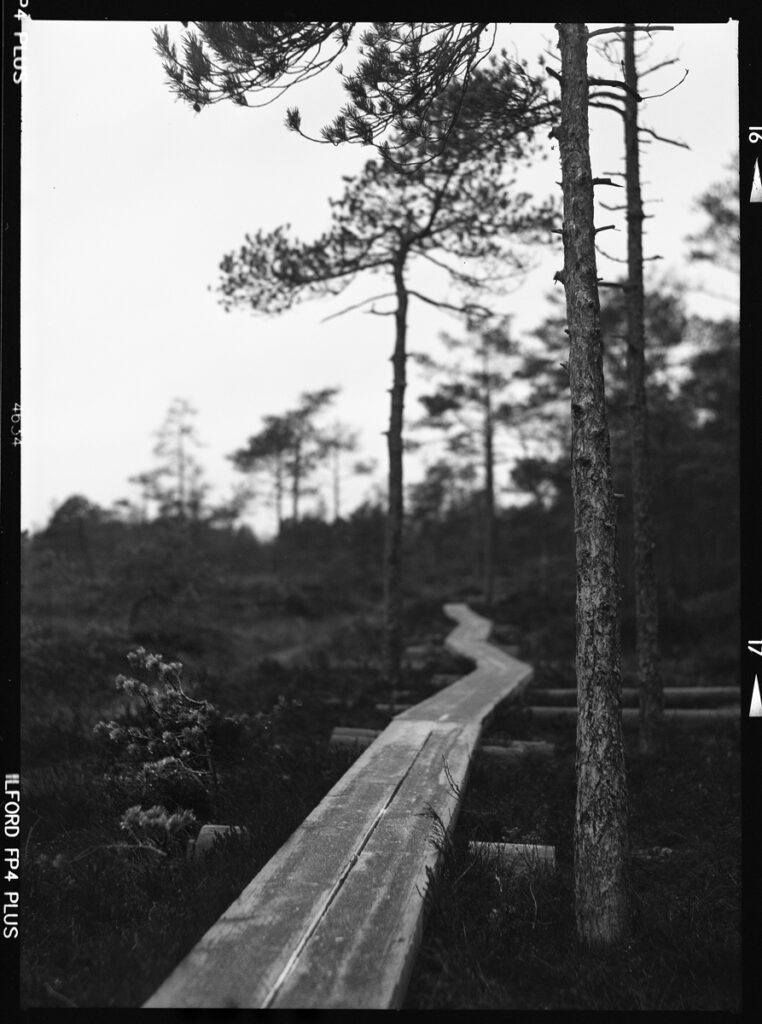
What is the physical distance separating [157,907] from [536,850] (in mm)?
2275

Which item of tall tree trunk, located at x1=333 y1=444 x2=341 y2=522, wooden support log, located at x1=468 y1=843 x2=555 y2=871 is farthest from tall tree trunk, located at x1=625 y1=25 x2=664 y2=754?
tall tree trunk, located at x1=333 y1=444 x2=341 y2=522

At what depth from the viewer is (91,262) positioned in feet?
18.5

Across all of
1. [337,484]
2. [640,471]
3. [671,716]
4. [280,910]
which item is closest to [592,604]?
[280,910]

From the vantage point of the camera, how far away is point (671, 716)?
32.5 feet

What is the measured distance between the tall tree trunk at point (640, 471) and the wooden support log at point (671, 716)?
5.09 ft

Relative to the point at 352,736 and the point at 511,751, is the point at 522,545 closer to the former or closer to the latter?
the point at 511,751

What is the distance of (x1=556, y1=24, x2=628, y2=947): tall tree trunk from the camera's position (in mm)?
4129

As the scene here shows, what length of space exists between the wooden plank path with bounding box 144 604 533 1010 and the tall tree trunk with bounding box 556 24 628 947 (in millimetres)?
940

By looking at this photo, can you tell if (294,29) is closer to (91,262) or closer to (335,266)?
(91,262)

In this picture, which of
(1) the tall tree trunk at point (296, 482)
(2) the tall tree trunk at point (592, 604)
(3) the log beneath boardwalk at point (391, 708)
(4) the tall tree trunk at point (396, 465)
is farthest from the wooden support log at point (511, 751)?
(1) the tall tree trunk at point (296, 482)

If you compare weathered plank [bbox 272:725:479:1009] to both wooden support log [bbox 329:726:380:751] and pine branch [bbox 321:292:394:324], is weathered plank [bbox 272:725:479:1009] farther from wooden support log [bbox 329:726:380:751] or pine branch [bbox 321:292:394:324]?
pine branch [bbox 321:292:394:324]

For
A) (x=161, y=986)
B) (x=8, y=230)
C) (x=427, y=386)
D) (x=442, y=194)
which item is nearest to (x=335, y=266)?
(x=442, y=194)

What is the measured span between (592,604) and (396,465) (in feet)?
27.7

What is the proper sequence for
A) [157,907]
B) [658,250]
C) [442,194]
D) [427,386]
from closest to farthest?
[157,907]
[658,250]
[442,194]
[427,386]
